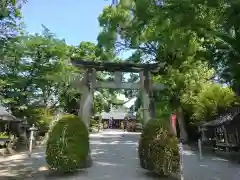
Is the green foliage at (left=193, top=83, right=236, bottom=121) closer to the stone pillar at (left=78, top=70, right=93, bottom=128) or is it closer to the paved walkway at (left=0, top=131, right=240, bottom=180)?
the paved walkway at (left=0, top=131, right=240, bottom=180)

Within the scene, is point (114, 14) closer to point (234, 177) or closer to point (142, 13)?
point (142, 13)

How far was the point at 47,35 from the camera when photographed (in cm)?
2597

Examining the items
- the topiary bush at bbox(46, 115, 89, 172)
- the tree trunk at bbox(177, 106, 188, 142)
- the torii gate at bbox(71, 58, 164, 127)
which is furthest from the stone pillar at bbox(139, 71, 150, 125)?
the tree trunk at bbox(177, 106, 188, 142)

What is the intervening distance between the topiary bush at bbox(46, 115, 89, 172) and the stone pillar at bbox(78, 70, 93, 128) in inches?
118

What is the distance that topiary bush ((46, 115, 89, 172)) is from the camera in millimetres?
9891

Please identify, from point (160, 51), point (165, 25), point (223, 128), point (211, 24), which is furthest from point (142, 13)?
point (160, 51)

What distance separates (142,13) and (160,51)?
1752cm

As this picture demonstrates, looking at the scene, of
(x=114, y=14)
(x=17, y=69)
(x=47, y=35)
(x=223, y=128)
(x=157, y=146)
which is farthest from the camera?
(x=47, y=35)

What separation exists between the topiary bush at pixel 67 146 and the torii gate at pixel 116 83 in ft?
10.3

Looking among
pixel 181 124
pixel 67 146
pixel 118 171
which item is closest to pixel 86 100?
pixel 118 171

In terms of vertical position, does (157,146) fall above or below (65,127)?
below

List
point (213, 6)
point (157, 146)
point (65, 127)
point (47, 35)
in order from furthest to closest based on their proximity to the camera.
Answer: point (47, 35)
point (65, 127)
point (157, 146)
point (213, 6)

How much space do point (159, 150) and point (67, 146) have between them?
2895 millimetres

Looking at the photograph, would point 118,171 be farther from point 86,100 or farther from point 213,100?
point 213,100
